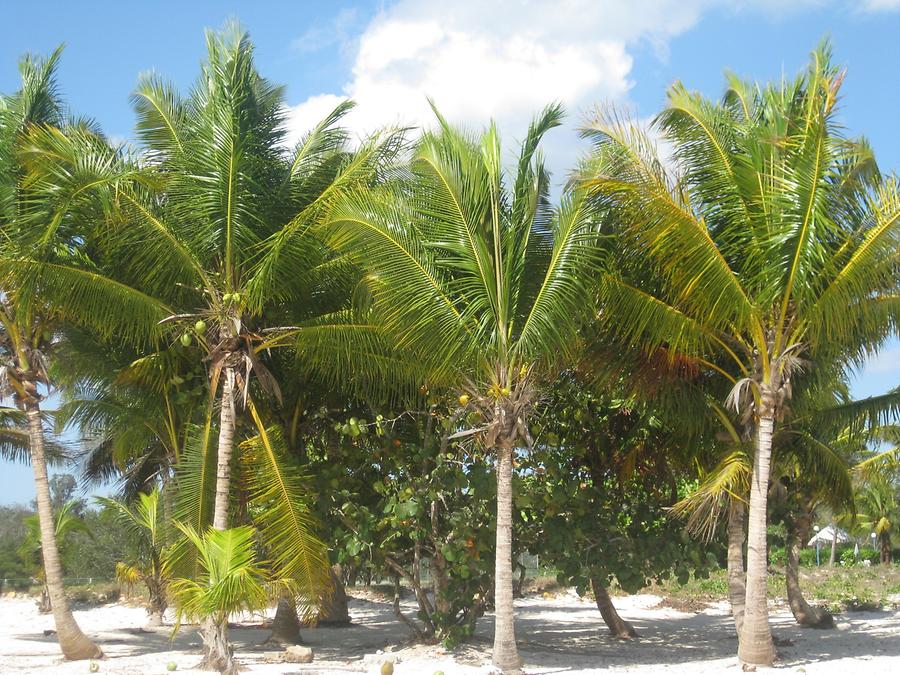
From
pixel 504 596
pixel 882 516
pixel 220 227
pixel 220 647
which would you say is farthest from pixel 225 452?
pixel 882 516

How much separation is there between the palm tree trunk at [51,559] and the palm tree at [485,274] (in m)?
5.07

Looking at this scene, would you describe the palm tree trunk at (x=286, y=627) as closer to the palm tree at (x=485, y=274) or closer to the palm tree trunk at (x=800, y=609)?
the palm tree at (x=485, y=274)

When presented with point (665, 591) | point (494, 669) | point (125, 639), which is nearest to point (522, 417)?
point (494, 669)

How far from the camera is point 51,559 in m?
12.1

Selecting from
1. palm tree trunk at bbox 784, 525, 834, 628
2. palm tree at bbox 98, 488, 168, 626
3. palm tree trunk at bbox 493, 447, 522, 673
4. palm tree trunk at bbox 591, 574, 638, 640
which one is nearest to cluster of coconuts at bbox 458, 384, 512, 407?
palm tree trunk at bbox 493, 447, 522, 673

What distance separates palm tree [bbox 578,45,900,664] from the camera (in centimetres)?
1051

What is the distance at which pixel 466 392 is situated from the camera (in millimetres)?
11258

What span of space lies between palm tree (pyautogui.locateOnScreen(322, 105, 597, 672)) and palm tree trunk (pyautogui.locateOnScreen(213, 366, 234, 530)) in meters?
2.12

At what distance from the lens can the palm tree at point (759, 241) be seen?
10.5 metres

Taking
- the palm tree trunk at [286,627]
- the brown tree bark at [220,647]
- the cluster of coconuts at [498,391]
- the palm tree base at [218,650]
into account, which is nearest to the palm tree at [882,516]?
the palm tree trunk at [286,627]

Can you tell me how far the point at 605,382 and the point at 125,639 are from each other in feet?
32.0

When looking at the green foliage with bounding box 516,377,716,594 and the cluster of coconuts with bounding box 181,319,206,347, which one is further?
the green foliage with bounding box 516,377,716,594

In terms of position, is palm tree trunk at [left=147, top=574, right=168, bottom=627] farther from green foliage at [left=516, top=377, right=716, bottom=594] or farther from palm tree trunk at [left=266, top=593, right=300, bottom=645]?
green foliage at [left=516, top=377, right=716, bottom=594]

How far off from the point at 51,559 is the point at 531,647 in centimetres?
707
